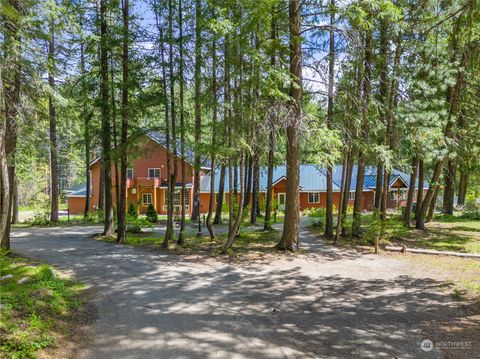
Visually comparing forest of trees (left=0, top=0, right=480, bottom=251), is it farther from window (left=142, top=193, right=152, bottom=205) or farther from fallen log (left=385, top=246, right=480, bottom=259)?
window (left=142, top=193, right=152, bottom=205)

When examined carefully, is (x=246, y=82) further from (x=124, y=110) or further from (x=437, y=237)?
(x=437, y=237)

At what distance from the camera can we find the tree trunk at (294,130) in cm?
1012

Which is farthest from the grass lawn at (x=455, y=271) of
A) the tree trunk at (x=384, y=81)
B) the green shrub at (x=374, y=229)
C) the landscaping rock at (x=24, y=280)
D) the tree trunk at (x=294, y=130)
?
the landscaping rock at (x=24, y=280)

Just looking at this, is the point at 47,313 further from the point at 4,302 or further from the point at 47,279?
the point at 47,279

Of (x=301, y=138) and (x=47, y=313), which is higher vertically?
(x=301, y=138)

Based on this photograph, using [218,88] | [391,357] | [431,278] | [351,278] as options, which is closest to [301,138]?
[218,88]

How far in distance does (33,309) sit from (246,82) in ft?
25.1

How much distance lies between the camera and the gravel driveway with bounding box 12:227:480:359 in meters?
4.74

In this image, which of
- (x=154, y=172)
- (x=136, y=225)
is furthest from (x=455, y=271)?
(x=154, y=172)

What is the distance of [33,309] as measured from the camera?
5.29m

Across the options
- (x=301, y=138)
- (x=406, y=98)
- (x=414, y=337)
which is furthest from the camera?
(x=406, y=98)

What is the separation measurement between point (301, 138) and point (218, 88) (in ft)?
10.9

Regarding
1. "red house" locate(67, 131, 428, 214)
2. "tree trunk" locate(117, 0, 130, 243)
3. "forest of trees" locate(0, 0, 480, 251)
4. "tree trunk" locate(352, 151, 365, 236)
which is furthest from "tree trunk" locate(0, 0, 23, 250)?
"red house" locate(67, 131, 428, 214)

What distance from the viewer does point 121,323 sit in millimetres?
5449
